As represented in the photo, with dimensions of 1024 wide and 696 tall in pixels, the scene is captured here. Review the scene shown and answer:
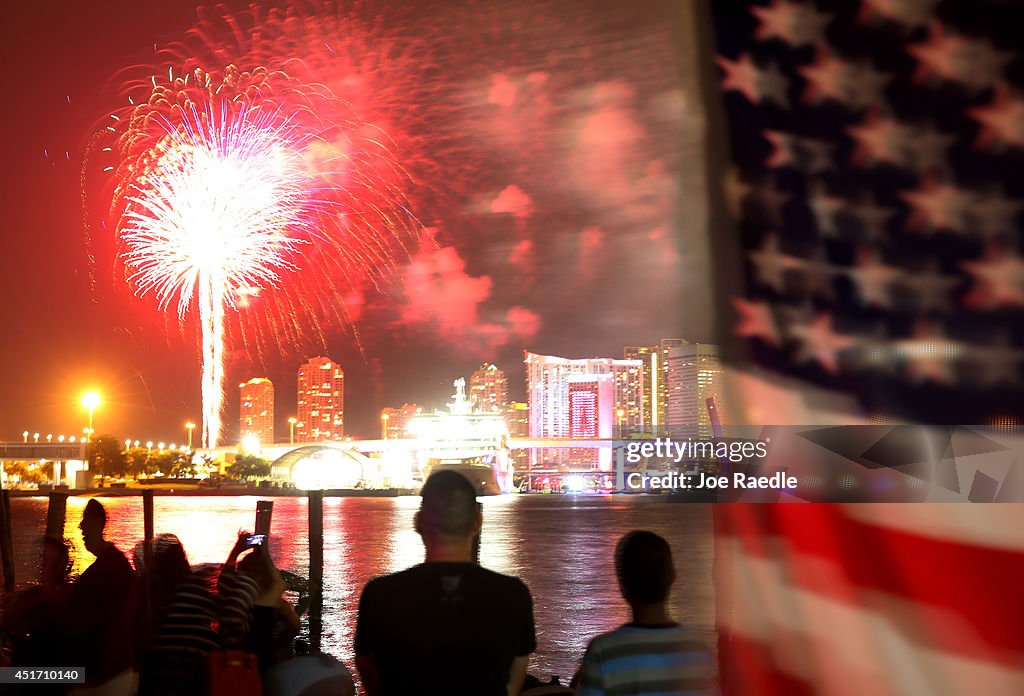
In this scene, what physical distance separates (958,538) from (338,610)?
19.9 m

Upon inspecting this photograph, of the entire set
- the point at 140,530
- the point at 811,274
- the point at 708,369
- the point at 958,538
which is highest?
the point at 811,274

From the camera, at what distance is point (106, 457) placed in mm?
114250

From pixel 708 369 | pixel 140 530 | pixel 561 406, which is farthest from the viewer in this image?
pixel 561 406

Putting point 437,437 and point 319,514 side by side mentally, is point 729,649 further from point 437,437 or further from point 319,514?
point 437,437

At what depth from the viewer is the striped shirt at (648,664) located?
2473 mm

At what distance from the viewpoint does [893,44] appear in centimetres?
229

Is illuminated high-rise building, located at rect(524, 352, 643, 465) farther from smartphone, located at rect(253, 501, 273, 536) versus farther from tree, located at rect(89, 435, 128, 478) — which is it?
smartphone, located at rect(253, 501, 273, 536)

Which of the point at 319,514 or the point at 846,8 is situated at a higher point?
the point at 846,8

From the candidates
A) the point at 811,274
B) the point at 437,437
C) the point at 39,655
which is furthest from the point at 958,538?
the point at 437,437

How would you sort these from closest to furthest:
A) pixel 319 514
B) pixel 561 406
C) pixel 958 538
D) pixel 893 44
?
pixel 958 538 < pixel 893 44 < pixel 319 514 < pixel 561 406

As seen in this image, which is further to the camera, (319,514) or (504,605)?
(319,514)

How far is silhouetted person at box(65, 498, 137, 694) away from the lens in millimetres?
4070

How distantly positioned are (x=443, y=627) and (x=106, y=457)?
121315 millimetres

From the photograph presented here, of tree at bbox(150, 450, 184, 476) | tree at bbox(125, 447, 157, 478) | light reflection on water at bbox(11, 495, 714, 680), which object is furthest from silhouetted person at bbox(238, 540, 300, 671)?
tree at bbox(150, 450, 184, 476)
